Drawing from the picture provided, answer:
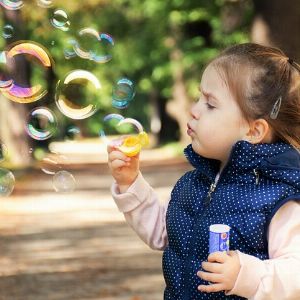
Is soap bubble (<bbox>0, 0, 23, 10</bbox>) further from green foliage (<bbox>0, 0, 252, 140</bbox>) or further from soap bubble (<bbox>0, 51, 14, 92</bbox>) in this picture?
green foliage (<bbox>0, 0, 252, 140</bbox>)

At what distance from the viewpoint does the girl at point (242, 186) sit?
2.37 m

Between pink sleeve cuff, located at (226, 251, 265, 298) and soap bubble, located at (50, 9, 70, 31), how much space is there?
2.39m

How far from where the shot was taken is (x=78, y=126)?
18.4 feet

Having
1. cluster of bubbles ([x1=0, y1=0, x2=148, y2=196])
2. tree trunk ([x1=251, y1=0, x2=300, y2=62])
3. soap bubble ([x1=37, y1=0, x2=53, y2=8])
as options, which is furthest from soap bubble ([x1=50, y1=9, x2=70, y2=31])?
tree trunk ([x1=251, y1=0, x2=300, y2=62])

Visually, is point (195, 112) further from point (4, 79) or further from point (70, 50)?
point (4, 79)

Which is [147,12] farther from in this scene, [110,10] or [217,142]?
[217,142]

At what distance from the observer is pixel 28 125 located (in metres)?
4.40

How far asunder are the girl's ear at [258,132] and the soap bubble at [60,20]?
6.86 feet

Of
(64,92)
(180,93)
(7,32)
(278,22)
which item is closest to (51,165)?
(64,92)

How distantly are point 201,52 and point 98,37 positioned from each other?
19.4m

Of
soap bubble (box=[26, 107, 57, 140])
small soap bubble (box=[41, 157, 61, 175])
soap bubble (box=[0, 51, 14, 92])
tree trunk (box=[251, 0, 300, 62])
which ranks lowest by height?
tree trunk (box=[251, 0, 300, 62])

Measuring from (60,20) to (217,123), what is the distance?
213 centimetres

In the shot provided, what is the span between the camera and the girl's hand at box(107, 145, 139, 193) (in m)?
2.80

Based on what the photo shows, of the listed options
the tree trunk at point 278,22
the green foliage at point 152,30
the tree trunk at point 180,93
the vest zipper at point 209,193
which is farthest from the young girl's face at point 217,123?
the tree trunk at point 180,93
